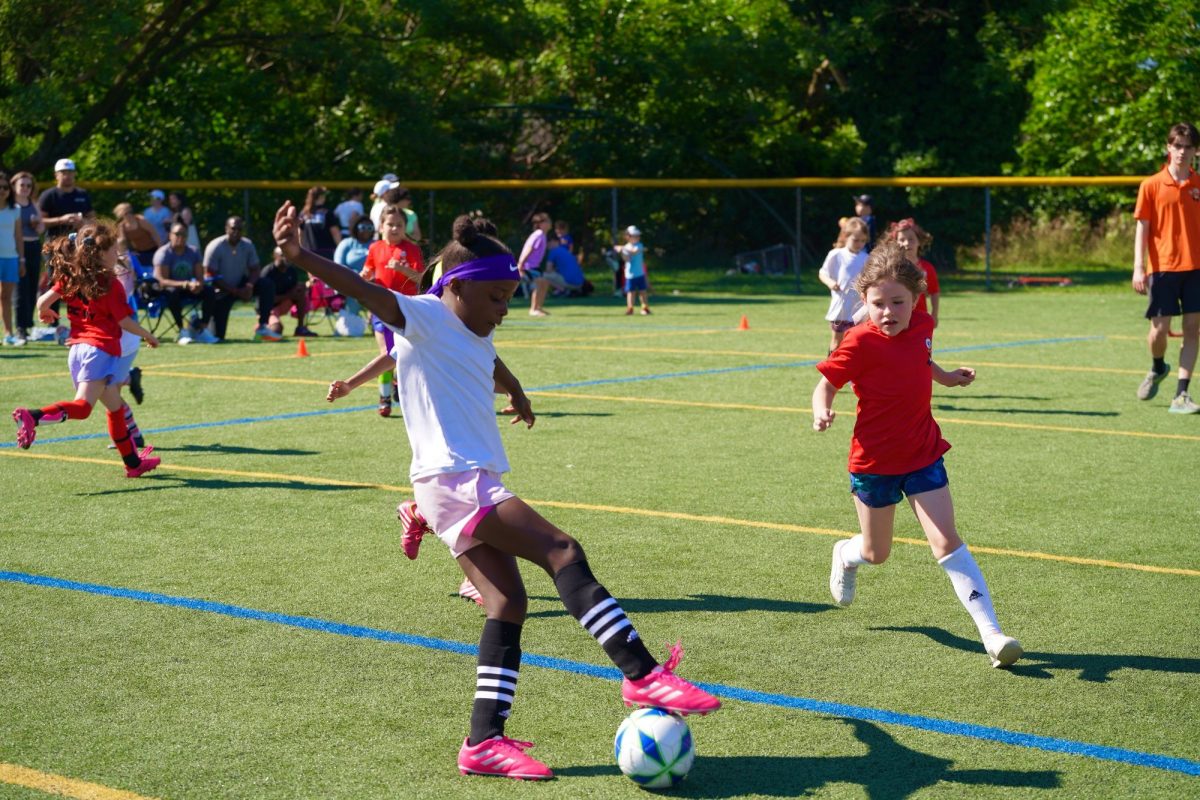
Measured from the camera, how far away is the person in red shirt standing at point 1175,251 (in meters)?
13.0

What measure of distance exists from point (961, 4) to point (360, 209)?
20.3 metres

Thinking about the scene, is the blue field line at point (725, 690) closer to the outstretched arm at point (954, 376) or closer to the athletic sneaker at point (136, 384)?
the outstretched arm at point (954, 376)

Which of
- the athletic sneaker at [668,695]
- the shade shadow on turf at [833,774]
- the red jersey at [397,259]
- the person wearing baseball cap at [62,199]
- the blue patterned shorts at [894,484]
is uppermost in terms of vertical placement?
the person wearing baseball cap at [62,199]

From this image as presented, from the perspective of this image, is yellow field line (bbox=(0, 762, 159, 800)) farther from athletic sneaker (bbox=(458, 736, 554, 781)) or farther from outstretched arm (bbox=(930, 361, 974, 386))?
outstretched arm (bbox=(930, 361, 974, 386))

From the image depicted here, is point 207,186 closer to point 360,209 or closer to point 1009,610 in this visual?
point 360,209

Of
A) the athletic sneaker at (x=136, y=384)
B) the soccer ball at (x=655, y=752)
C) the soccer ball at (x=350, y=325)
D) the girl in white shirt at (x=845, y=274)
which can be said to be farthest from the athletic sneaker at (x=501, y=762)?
the soccer ball at (x=350, y=325)

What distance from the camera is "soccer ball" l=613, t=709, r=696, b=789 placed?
14.9ft

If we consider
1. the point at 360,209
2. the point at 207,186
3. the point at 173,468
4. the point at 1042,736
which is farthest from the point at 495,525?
the point at 207,186

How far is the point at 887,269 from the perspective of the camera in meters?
6.07

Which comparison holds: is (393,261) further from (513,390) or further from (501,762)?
(501,762)

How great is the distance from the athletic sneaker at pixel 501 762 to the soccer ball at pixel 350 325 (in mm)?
17735

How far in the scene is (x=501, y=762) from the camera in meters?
4.66

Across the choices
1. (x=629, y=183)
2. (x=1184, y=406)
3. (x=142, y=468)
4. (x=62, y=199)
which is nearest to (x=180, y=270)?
(x=62, y=199)

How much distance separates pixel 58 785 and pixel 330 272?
1.71m
